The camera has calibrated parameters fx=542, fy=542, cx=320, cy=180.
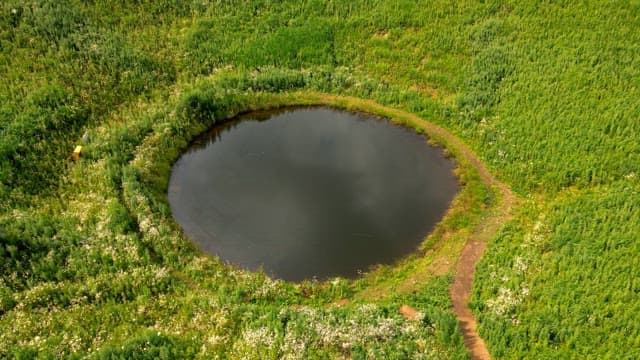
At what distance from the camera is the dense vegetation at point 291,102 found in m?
24.8

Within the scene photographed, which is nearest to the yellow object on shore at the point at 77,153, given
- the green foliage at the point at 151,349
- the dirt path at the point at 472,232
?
the green foliage at the point at 151,349

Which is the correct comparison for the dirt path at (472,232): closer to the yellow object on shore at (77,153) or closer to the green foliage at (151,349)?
the green foliage at (151,349)

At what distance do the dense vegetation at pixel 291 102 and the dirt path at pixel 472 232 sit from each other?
2.04 feet

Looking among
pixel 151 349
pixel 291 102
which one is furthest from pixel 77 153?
pixel 151 349

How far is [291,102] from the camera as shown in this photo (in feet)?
140

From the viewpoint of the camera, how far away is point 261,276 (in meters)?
28.4

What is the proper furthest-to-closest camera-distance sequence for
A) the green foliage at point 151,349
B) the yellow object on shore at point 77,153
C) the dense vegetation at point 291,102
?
the yellow object on shore at point 77,153 → the dense vegetation at point 291,102 → the green foliage at point 151,349

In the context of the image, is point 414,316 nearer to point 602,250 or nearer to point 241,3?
point 602,250

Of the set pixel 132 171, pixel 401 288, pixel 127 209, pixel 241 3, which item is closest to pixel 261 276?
pixel 401 288

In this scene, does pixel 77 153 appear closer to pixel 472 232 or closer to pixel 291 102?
pixel 291 102

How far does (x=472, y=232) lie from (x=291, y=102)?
18.3 metres

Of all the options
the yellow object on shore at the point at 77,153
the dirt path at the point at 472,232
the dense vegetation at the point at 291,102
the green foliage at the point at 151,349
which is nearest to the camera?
the green foliage at the point at 151,349

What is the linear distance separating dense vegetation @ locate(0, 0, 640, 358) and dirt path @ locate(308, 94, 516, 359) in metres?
0.62

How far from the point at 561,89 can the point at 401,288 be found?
21096 millimetres
